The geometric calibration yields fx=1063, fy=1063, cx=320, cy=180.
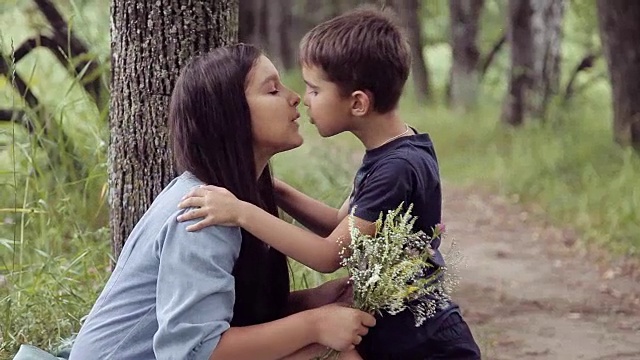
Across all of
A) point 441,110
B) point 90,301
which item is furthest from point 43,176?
point 441,110

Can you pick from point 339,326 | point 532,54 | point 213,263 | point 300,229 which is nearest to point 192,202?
point 213,263

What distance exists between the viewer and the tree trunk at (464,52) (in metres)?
15.0

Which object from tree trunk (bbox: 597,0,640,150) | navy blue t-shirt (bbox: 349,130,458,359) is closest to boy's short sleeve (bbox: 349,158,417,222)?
navy blue t-shirt (bbox: 349,130,458,359)

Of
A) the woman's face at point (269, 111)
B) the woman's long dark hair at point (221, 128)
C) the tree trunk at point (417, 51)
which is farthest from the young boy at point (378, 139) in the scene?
the tree trunk at point (417, 51)

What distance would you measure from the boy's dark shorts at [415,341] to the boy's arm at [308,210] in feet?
1.70

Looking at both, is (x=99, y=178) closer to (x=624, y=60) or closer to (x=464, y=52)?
(x=624, y=60)

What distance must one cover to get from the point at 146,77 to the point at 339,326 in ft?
4.53

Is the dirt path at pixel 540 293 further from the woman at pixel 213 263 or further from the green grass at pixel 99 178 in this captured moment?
the woman at pixel 213 263

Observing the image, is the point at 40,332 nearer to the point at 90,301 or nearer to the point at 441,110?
the point at 90,301

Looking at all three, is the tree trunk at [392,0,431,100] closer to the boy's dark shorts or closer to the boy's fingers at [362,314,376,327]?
the boy's dark shorts

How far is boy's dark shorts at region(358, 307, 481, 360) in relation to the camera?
3227 mm

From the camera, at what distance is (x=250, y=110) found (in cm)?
316

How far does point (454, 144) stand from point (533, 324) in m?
6.45

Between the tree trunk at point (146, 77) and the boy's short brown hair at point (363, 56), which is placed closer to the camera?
the boy's short brown hair at point (363, 56)
